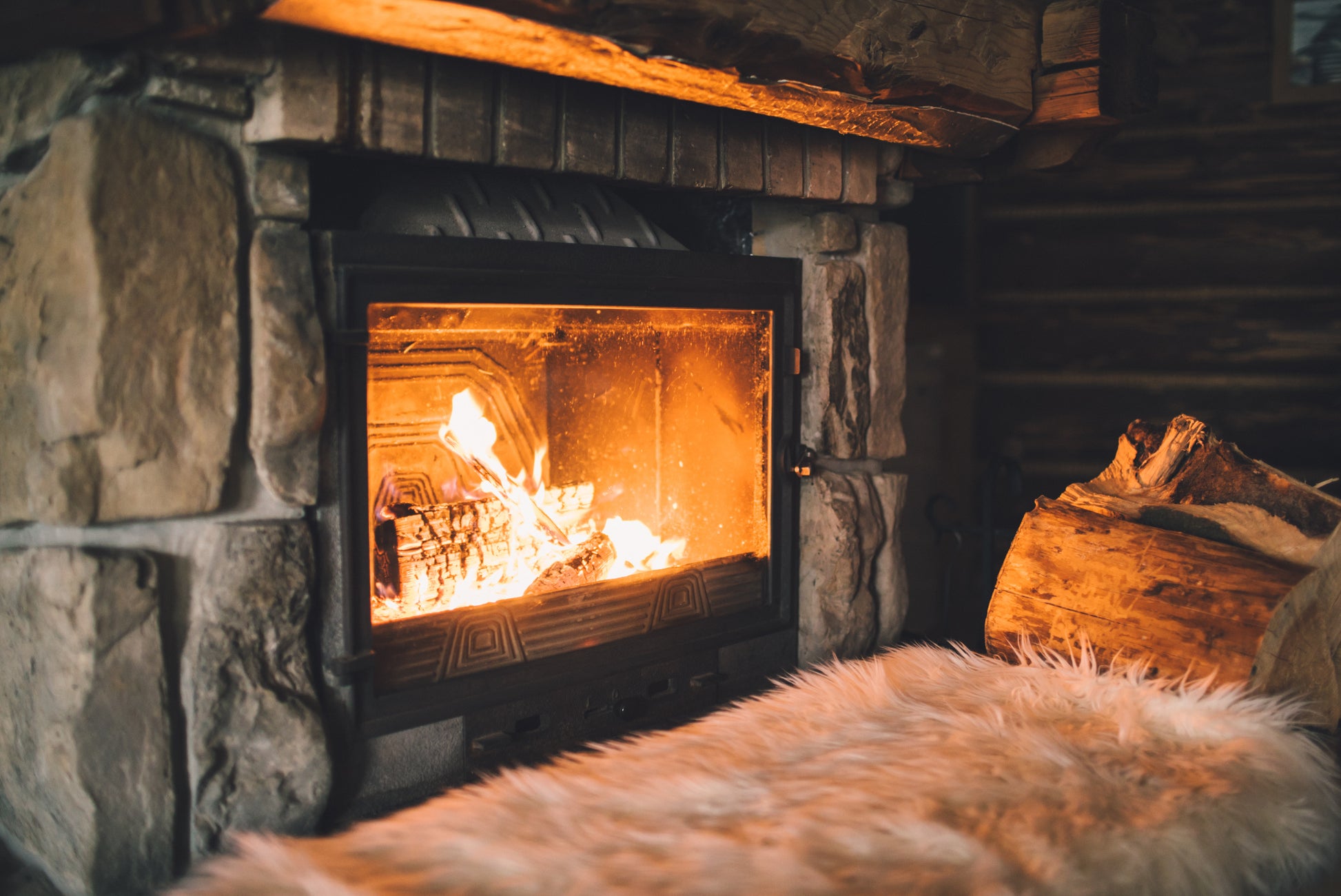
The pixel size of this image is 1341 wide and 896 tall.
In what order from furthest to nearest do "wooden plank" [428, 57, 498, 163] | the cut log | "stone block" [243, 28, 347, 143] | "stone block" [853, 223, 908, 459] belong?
1. "stone block" [853, 223, 908, 459]
2. the cut log
3. "wooden plank" [428, 57, 498, 163]
4. "stone block" [243, 28, 347, 143]

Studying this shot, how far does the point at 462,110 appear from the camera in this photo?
156cm

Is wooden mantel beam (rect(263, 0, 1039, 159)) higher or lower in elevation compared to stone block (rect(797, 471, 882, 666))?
higher

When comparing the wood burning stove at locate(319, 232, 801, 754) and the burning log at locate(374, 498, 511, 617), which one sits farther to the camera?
the burning log at locate(374, 498, 511, 617)

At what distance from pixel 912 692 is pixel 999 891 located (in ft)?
2.26

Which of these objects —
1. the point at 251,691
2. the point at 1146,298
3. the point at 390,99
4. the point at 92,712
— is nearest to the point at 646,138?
the point at 390,99

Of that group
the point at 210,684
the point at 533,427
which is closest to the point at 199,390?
the point at 210,684

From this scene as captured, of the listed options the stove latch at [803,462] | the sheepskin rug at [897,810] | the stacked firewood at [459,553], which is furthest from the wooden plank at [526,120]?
the sheepskin rug at [897,810]

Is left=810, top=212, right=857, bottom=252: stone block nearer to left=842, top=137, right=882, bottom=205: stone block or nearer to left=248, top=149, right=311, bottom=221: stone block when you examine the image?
left=842, top=137, right=882, bottom=205: stone block

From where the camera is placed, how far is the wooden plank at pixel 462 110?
1.53m

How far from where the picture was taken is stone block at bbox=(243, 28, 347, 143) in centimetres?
138

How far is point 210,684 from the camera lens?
1392 millimetres

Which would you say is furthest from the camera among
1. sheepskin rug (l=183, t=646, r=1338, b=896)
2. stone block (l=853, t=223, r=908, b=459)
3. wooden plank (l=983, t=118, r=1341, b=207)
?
wooden plank (l=983, t=118, r=1341, b=207)

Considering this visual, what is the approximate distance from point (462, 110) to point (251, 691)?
924mm

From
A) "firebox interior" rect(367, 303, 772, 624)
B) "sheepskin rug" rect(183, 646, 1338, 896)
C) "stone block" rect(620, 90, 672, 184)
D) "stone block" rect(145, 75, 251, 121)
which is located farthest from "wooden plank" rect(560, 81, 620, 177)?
"sheepskin rug" rect(183, 646, 1338, 896)
